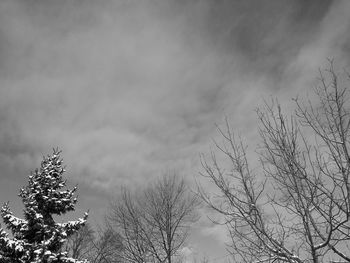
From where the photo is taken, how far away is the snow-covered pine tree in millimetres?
10836

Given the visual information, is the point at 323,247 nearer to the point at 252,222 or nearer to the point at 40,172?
the point at 252,222

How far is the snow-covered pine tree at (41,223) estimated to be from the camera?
1084 centimetres

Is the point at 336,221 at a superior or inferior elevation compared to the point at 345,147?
inferior

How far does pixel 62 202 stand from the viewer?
1233 cm

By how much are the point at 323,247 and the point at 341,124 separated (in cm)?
178

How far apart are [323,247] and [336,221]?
17.5 inches

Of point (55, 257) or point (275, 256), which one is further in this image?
point (55, 257)

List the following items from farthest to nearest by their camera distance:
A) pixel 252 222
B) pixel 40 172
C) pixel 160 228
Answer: pixel 160 228 → pixel 40 172 → pixel 252 222

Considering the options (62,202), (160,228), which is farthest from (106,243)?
(62,202)

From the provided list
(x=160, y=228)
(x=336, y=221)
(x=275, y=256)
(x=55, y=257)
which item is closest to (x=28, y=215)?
(x=55, y=257)

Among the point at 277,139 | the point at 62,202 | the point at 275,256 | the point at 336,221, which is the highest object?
the point at 62,202

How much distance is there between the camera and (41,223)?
1170 cm

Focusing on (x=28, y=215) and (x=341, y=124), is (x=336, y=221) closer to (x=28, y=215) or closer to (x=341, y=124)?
(x=341, y=124)

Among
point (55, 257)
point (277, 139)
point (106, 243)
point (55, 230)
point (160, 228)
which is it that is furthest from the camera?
point (106, 243)
